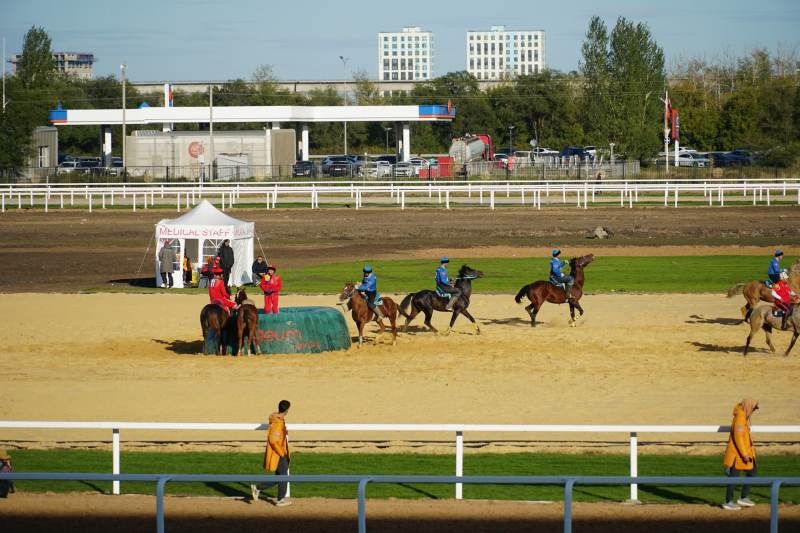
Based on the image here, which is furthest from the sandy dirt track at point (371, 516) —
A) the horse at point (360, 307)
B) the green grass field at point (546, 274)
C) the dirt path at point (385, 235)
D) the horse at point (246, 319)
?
the dirt path at point (385, 235)

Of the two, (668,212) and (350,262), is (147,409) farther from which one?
(668,212)

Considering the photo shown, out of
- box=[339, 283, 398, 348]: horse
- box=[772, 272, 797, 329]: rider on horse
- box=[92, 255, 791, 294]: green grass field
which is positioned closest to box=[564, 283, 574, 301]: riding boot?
box=[339, 283, 398, 348]: horse

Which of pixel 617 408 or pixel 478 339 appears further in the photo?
pixel 478 339

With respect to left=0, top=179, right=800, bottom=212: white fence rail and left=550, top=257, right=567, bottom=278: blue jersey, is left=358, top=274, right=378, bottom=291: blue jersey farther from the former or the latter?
left=0, top=179, right=800, bottom=212: white fence rail

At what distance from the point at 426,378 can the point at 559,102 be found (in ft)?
255

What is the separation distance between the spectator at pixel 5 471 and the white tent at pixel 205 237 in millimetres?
14919

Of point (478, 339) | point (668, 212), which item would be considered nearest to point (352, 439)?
point (478, 339)

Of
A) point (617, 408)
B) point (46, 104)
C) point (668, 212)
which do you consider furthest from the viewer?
point (46, 104)

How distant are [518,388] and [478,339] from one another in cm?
407

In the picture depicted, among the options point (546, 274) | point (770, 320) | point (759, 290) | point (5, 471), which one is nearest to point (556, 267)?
point (759, 290)

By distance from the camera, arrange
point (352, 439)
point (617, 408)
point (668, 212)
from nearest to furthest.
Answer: point (352, 439) → point (617, 408) → point (668, 212)

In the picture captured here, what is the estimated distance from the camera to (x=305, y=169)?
58.9 meters

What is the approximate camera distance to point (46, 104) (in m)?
81.9

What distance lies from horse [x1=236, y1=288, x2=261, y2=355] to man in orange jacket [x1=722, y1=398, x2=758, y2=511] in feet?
29.7
